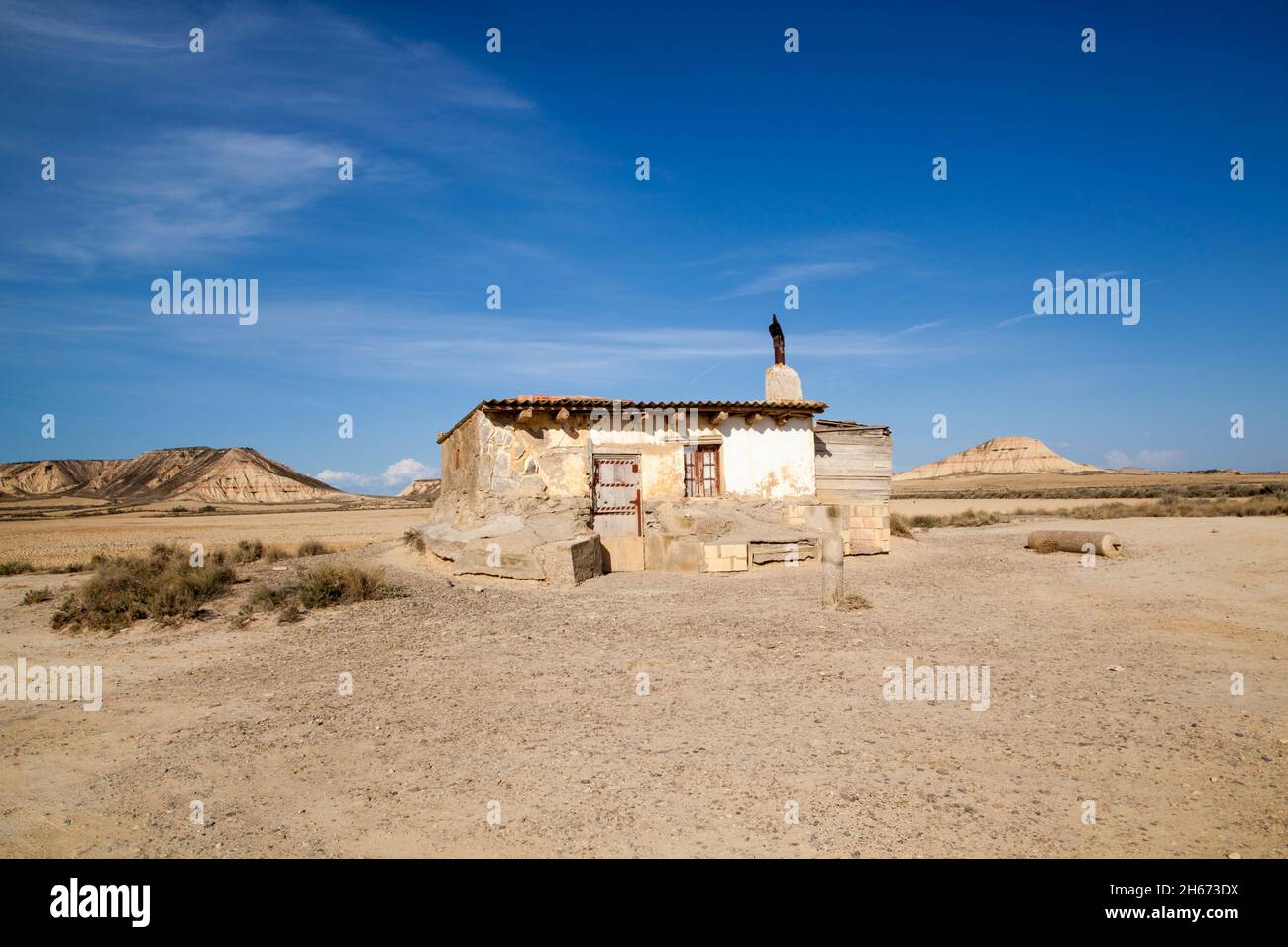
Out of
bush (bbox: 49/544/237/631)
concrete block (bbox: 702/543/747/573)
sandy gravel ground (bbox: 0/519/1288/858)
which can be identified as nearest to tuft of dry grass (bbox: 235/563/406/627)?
sandy gravel ground (bbox: 0/519/1288/858)

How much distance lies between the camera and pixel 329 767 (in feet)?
16.1

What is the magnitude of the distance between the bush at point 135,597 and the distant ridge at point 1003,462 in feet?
341

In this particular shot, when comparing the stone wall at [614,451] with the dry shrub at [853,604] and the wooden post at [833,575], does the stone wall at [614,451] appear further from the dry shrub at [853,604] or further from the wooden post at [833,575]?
the dry shrub at [853,604]

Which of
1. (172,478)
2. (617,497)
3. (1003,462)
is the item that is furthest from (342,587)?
(1003,462)

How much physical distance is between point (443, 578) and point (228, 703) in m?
6.16

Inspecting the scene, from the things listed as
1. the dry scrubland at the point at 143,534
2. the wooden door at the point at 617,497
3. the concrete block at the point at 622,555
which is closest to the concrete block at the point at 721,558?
the concrete block at the point at 622,555

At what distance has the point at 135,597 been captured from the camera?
9891mm

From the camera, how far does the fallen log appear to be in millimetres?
15297

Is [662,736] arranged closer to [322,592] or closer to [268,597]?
[322,592]

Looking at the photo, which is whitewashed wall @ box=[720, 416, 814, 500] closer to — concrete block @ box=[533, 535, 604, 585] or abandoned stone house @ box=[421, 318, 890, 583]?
abandoned stone house @ box=[421, 318, 890, 583]

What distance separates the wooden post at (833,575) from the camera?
10.0 metres
